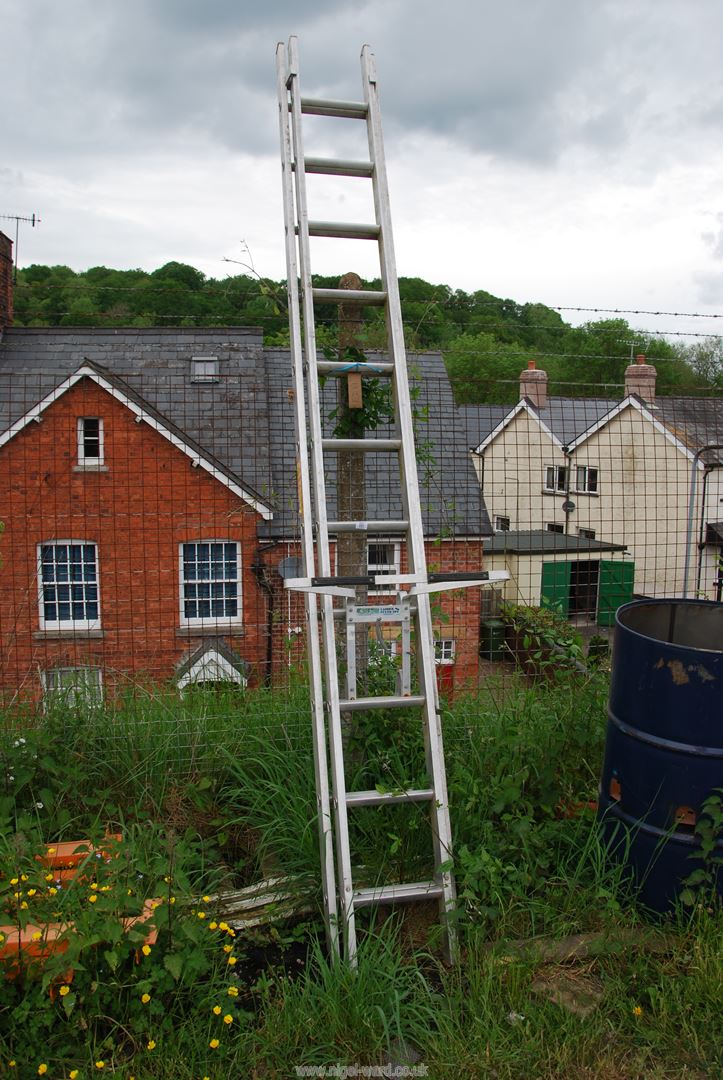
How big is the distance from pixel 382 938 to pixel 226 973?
1.88 ft

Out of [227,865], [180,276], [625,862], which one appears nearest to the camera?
[625,862]

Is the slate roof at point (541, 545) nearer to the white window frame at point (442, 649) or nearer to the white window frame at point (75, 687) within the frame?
the white window frame at point (442, 649)

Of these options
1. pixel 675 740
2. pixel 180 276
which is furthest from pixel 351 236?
pixel 180 276

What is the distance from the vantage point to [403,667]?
3092 millimetres

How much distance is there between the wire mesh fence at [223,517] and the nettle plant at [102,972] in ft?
4.48

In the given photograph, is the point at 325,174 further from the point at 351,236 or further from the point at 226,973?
the point at 226,973

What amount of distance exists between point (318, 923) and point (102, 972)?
84cm

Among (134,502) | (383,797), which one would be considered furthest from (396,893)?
(134,502)

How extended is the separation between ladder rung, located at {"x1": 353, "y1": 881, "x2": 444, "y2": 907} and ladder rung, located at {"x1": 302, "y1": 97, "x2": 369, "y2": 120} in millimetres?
3413

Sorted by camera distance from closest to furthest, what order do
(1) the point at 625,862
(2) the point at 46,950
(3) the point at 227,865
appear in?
1. (2) the point at 46,950
2. (1) the point at 625,862
3. (3) the point at 227,865

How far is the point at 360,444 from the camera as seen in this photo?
3260 millimetres

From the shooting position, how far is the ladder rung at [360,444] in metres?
3.19

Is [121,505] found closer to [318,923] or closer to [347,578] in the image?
[318,923]

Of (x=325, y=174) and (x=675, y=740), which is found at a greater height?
(x=325, y=174)
